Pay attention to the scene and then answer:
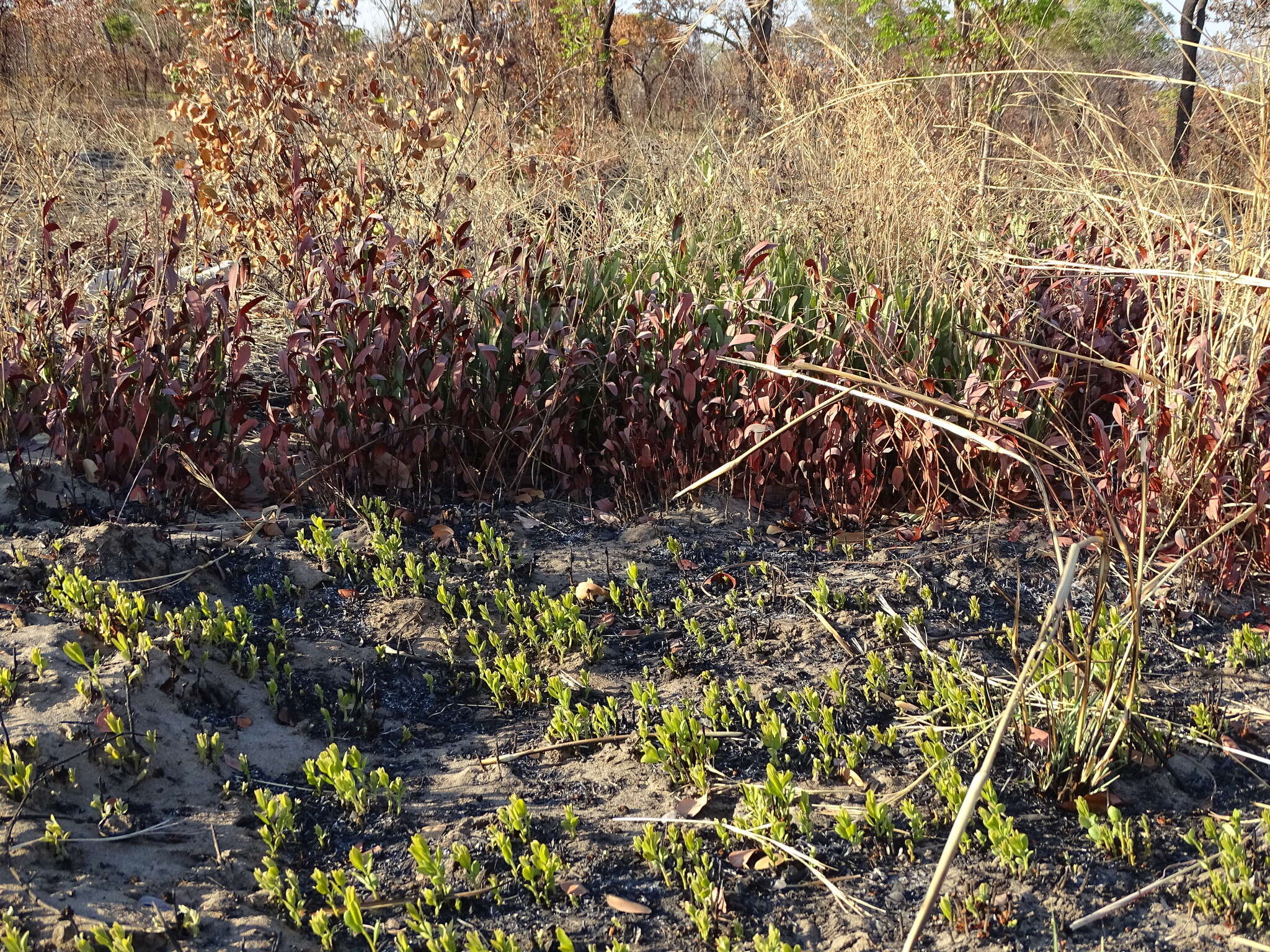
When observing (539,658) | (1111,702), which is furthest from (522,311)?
(1111,702)

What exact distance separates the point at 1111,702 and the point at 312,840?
1810 millimetres

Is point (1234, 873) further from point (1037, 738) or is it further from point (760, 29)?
point (760, 29)

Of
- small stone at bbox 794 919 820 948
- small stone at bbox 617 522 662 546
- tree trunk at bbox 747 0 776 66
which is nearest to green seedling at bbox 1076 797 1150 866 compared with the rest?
small stone at bbox 794 919 820 948

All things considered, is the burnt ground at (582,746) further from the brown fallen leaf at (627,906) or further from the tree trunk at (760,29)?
the tree trunk at (760,29)

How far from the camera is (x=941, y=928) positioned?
1959 mm

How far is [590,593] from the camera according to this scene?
3.18m

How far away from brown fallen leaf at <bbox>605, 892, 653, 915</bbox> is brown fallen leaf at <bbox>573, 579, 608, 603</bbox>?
1.24m

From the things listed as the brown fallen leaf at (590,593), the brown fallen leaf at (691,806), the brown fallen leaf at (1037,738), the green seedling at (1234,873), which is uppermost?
the brown fallen leaf at (590,593)

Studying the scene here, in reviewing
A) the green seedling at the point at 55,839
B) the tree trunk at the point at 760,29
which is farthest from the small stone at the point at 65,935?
the tree trunk at the point at 760,29

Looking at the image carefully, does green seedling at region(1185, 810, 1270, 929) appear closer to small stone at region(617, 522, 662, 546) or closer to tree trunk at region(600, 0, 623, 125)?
small stone at region(617, 522, 662, 546)

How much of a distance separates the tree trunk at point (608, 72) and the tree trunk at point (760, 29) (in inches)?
67.0

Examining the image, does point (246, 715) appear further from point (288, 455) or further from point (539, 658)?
point (288, 455)

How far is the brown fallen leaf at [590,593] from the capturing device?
3.18 meters

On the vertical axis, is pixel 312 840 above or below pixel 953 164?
below
